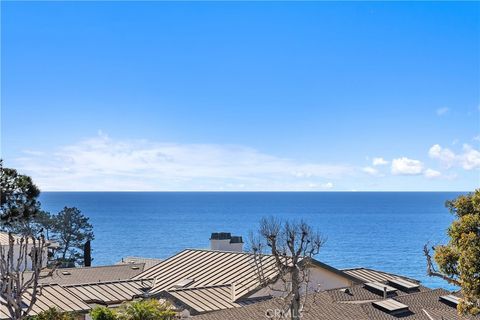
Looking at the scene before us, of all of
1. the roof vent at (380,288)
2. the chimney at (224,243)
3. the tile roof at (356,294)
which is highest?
the chimney at (224,243)

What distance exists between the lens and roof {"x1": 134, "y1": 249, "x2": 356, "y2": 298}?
29.3m

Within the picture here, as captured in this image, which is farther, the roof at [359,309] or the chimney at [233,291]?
the chimney at [233,291]

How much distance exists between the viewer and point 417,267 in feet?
296

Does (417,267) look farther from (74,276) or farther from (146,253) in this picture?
(74,276)

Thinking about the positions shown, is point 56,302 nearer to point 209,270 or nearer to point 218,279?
point 218,279

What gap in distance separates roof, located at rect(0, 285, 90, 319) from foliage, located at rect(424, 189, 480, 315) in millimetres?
13968

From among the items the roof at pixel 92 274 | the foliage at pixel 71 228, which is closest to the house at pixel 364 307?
the roof at pixel 92 274

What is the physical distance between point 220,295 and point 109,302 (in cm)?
523

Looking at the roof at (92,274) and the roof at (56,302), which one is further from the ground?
the roof at (56,302)

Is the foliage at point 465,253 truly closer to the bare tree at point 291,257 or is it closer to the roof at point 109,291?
the bare tree at point 291,257

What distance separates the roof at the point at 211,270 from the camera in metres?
29.3

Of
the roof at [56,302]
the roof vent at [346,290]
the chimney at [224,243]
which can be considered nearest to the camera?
the roof at [56,302]

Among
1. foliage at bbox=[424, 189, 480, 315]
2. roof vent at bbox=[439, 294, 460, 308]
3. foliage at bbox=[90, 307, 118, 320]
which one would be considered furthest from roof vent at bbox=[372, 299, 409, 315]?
foliage at bbox=[90, 307, 118, 320]

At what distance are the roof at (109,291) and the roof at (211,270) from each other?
135 centimetres
